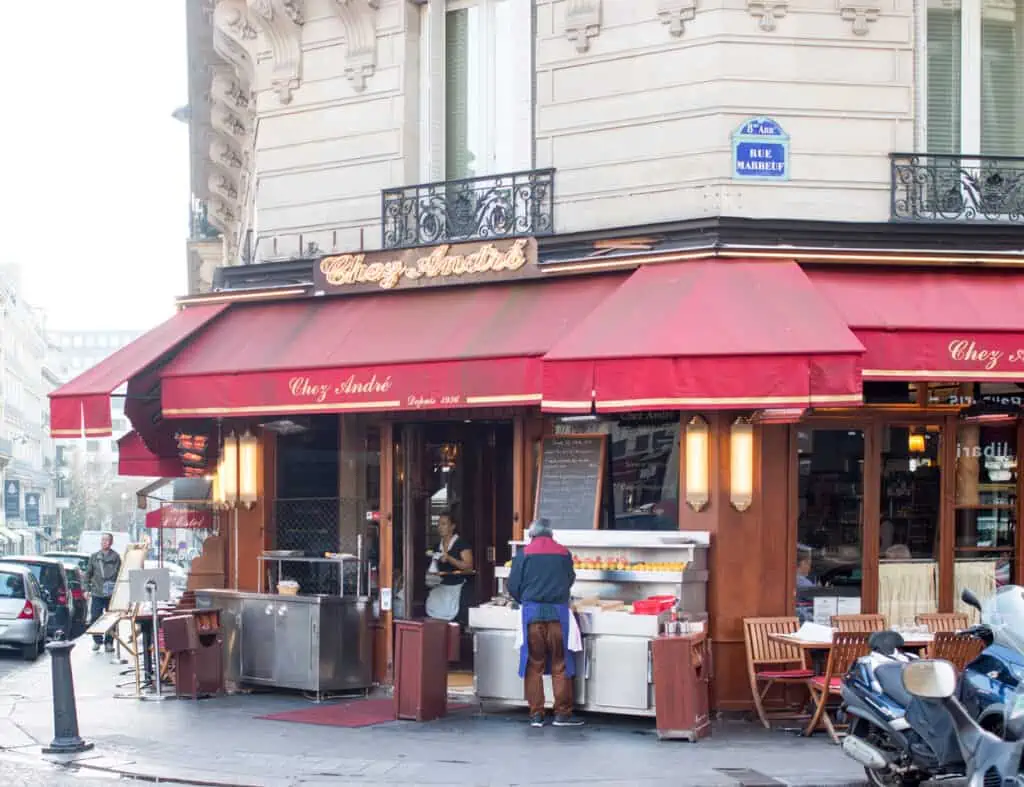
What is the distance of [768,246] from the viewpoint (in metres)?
13.3

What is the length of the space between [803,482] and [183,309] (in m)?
6.97

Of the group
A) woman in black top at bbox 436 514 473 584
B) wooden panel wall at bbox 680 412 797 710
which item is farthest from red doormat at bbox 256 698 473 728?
wooden panel wall at bbox 680 412 797 710

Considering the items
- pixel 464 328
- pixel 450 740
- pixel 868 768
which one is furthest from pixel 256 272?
pixel 868 768

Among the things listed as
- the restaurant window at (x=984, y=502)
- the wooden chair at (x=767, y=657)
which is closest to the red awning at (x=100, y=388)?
the wooden chair at (x=767, y=657)

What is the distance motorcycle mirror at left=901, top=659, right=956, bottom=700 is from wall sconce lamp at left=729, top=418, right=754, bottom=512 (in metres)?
5.07

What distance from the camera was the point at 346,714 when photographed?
13.8 meters

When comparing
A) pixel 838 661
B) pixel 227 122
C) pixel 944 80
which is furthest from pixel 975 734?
pixel 227 122

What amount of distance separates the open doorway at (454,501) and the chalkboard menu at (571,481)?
6.43ft

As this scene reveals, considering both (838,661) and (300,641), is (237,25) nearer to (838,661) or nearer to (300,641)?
(300,641)

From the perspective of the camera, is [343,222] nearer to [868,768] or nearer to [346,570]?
[346,570]

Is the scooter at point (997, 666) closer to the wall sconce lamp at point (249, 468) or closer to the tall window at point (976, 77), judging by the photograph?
the tall window at point (976, 77)

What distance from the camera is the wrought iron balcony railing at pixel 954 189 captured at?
1360 cm

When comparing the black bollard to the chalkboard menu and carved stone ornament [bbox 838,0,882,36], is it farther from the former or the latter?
carved stone ornament [bbox 838,0,882,36]

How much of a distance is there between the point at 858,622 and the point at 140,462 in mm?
9663
